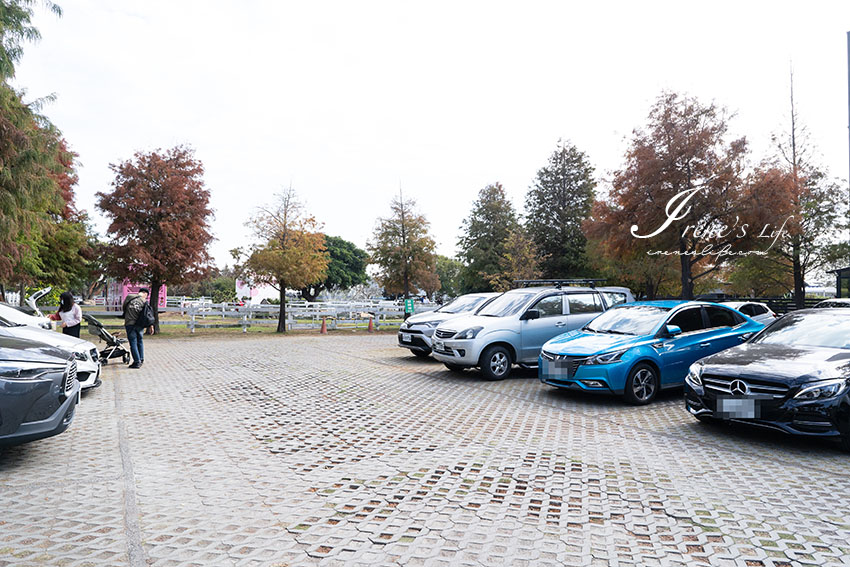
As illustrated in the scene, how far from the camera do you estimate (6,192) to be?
44.8 feet

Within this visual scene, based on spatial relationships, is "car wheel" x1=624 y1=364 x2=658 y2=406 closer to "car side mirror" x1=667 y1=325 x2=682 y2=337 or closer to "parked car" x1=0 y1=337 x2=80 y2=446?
"car side mirror" x1=667 y1=325 x2=682 y2=337

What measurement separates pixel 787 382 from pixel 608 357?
2782 millimetres

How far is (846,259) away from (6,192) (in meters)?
31.1

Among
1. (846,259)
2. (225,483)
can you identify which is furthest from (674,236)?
(225,483)

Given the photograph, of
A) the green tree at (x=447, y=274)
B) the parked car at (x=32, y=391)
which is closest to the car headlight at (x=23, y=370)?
the parked car at (x=32, y=391)

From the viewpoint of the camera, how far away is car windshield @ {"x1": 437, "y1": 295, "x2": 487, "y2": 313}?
15445 mm

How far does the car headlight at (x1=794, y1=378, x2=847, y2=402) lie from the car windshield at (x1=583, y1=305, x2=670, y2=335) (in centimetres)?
325

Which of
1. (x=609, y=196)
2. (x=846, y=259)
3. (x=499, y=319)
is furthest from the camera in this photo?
(x=846, y=259)

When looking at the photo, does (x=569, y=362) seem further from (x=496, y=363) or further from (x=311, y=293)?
(x=311, y=293)

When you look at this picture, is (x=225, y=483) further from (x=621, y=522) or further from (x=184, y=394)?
(x=184, y=394)

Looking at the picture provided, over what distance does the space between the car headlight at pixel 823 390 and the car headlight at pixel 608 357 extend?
9.23 ft

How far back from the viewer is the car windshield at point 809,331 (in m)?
6.60

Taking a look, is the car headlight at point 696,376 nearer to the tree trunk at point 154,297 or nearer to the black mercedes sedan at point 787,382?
the black mercedes sedan at point 787,382

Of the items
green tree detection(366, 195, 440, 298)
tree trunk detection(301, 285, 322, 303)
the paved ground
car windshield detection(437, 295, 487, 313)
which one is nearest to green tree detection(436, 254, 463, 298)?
tree trunk detection(301, 285, 322, 303)
